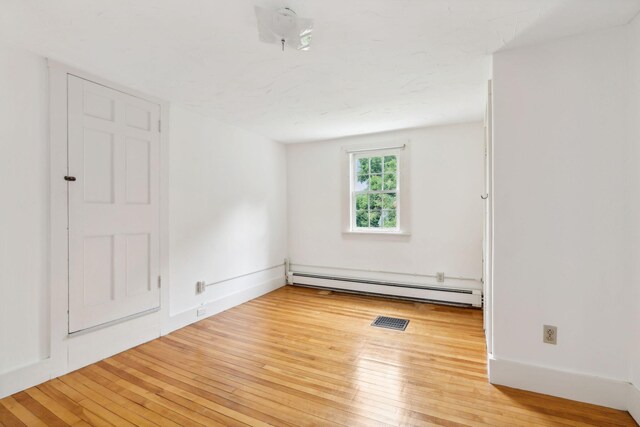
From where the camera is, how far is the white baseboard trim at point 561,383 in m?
1.87

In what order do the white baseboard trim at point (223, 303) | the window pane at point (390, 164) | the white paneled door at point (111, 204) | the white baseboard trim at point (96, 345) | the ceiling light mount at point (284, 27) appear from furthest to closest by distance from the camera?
1. the window pane at point (390, 164)
2. the white baseboard trim at point (223, 303)
3. the white paneled door at point (111, 204)
4. the white baseboard trim at point (96, 345)
5. the ceiling light mount at point (284, 27)

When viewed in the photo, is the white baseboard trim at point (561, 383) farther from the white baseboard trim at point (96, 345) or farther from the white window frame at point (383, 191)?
the white baseboard trim at point (96, 345)

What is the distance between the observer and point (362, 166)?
15.2 ft

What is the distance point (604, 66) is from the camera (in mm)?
1898

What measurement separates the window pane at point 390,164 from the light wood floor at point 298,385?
2.17 m

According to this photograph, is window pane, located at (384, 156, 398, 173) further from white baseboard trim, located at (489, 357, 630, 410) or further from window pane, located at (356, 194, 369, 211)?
white baseboard trim, located at (489, 357, 630, 410)

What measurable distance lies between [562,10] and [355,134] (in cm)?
286

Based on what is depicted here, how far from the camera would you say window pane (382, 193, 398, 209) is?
442cm

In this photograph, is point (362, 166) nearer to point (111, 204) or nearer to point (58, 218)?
point (111, 204)

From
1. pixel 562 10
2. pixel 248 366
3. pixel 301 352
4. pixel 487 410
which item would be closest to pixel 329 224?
pixel 301 352

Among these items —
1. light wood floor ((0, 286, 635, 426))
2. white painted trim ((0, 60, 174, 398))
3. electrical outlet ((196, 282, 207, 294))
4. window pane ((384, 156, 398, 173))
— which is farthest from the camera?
window pane ((384, 156, 398, 173))

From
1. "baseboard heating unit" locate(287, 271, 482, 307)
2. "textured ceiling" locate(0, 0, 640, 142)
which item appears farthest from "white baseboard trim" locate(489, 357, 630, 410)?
"textured ceiling" locate(0, 0, 640, 142)

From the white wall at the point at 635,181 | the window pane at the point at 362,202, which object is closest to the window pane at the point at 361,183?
the window pane at the point at 362,202

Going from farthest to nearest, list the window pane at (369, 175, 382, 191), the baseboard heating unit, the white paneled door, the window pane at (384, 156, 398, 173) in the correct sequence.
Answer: the window pane at (369, 175, 382, 191), the window pane at (384, 156, 398, 173), the baseboard heating unit, the white paneled door
